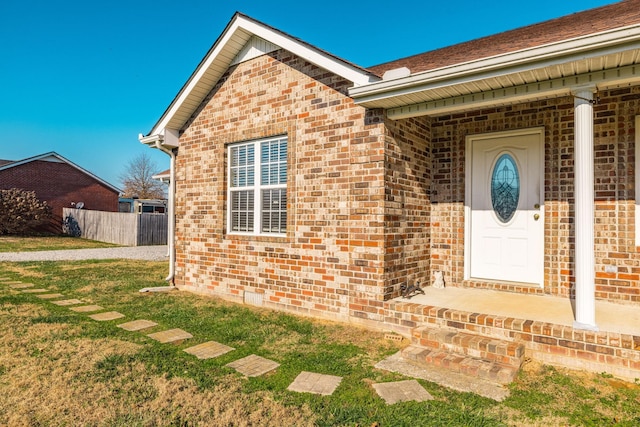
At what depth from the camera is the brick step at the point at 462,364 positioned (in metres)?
3.37

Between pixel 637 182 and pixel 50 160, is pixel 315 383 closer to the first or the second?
pixel 637 182

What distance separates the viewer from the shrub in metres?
22.0

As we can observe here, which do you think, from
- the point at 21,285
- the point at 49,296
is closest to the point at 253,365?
the point at 49,296

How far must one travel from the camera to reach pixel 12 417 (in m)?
2.74

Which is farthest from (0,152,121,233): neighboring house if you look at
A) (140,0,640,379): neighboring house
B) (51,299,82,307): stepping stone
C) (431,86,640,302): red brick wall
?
(431,86,640,302): red brick wall

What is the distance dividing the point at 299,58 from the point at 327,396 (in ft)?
15.5

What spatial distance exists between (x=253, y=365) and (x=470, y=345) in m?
2.14

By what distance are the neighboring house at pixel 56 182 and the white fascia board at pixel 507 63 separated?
27.6 metres

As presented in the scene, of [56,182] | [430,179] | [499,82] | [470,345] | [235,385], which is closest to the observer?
[235,385]

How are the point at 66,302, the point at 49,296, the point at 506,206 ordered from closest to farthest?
the point at 506,206 < the point at 66,302 < the point at 49,296

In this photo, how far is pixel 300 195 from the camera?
227 inches

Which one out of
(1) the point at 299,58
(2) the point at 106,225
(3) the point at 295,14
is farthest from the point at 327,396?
(2) the point at 106,225

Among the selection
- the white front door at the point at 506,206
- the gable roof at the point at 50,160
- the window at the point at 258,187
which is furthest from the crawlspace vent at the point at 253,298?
the gable roof at the point at 50,160

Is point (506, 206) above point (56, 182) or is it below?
below
